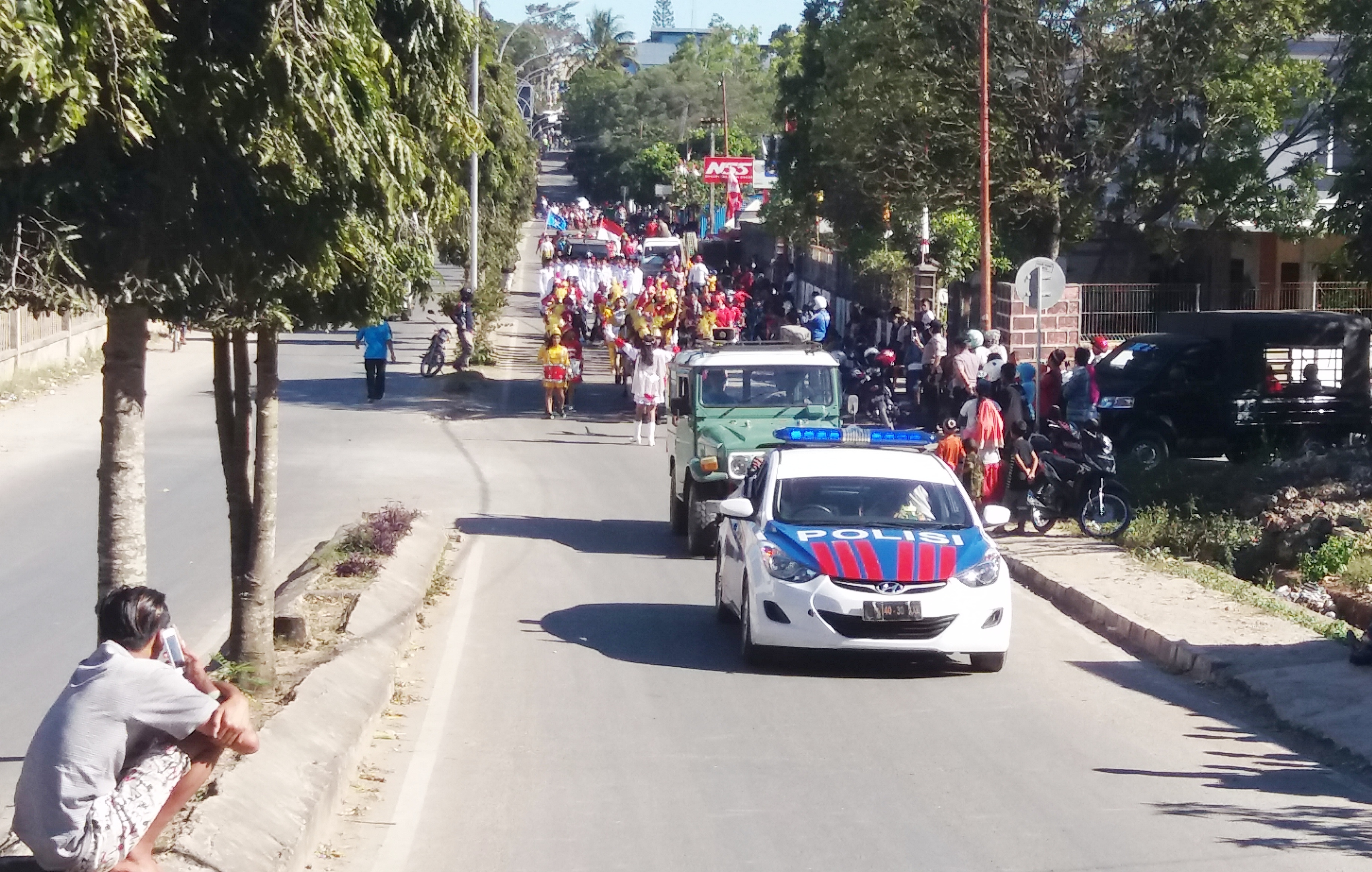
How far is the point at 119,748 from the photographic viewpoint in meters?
4.93

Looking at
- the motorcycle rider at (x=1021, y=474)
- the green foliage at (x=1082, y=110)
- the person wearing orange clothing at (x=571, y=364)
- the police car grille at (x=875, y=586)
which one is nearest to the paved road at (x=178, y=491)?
the person wearing orange clothing at (x=571, y=364)

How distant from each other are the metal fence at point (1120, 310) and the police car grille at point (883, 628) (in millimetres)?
21440

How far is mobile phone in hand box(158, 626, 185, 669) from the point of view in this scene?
519 cm

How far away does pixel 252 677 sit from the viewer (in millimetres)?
9000

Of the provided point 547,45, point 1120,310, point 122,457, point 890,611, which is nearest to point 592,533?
point 890,611

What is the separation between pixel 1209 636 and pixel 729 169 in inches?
1777

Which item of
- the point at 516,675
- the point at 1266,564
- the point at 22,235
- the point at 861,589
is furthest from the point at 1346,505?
the point at 22,235

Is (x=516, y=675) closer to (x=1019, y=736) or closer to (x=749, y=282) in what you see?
(x=1019, y=736)

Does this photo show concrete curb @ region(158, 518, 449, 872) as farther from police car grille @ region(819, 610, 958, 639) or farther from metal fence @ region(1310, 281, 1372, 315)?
metal fence @ region(1310, 281, 1372, 315)

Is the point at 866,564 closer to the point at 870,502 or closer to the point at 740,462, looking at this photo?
the point at 870,502

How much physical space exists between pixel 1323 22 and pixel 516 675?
22710 millimetres

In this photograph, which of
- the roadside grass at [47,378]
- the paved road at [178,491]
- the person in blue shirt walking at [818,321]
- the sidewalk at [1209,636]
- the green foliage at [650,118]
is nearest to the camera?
the sidewalk at [1209,636]

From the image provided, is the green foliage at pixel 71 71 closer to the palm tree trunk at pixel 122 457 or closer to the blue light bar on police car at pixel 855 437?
the palm tree trunk at pixel 122 457

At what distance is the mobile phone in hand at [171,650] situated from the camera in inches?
204
